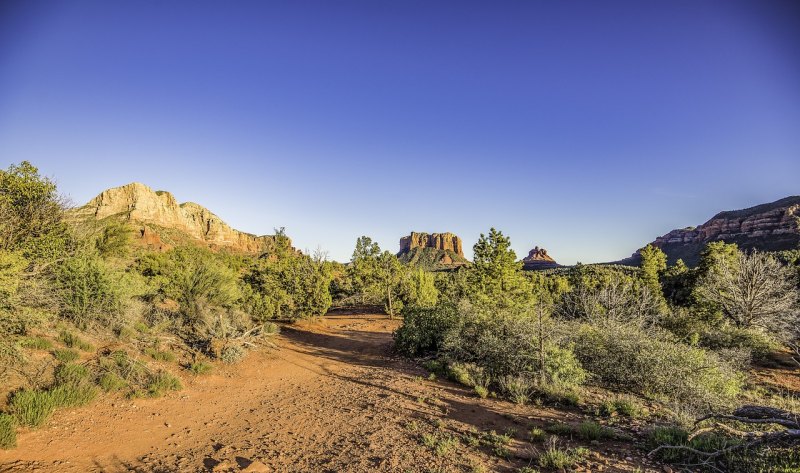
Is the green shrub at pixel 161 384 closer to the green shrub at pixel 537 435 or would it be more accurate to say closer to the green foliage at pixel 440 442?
the green foliage at pixel 440 442

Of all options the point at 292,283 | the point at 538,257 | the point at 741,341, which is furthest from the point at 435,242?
the point at 741,341

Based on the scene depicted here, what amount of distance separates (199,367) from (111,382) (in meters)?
2.81

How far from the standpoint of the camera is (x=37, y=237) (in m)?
9.53

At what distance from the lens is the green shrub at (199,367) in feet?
34.8

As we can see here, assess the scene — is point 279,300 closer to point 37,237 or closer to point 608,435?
point 37,237

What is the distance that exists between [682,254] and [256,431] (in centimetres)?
10190

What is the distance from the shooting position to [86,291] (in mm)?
10844

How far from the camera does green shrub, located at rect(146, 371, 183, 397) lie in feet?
27.8

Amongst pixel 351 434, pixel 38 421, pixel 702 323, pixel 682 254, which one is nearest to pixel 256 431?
pixel 351 434

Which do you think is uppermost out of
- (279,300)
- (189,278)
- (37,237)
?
(37,237)

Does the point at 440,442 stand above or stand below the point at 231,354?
below

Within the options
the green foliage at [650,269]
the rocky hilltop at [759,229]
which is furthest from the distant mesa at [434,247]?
the green foliage at [650,269]

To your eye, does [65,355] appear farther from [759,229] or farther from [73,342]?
[759,229]

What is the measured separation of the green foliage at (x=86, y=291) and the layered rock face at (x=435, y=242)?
13151cm
